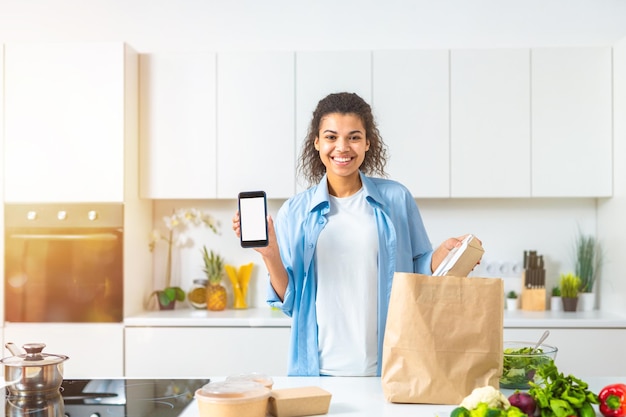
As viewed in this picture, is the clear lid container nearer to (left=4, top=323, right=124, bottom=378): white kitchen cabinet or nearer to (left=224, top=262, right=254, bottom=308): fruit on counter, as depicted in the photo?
(left=4, top=323, right=124, bottom=378): white kitchen cabinet

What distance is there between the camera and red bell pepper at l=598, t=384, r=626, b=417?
1.50m

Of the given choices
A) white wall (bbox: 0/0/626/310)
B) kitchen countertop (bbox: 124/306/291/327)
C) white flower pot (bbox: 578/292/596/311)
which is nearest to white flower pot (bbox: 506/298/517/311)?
white wall (bbox: 0/0/626/310)

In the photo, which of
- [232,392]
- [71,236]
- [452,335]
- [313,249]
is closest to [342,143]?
[313,249]

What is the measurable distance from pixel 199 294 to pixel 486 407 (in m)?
2.62

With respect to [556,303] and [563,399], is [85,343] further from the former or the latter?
[563,399]

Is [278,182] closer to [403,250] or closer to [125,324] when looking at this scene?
[125,324]

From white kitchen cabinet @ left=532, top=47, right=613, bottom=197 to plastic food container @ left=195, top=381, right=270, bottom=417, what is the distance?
8.22 ft

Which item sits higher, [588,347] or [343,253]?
[343,253]

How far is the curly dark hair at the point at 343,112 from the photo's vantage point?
7.30ft

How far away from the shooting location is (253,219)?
5.91ft

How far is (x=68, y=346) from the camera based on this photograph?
11.3 feet

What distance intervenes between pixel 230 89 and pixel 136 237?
2.90 feet

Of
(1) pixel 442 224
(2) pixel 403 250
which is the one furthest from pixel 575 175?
(2) pixel 403 250

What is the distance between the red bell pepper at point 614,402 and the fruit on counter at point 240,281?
2.55m
